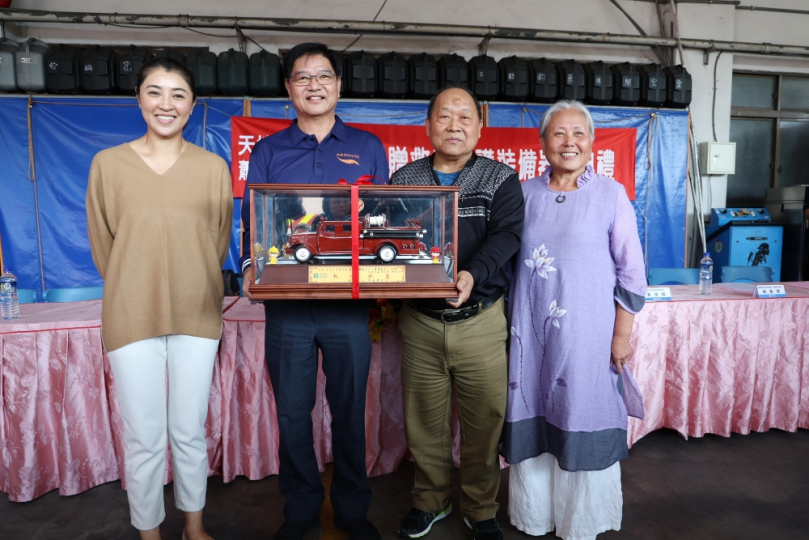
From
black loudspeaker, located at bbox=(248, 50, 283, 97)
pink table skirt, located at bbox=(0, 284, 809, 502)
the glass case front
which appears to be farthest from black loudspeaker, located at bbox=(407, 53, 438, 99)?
the glass case front

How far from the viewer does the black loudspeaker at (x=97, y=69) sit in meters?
4.98

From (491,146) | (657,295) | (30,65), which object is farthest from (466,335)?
(30,65)

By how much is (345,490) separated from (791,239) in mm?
6607

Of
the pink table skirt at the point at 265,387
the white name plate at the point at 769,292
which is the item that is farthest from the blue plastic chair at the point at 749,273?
the white name plate at the point at 769,292

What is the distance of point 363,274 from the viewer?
5.20 feet

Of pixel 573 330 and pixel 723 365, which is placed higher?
pixel 573 330

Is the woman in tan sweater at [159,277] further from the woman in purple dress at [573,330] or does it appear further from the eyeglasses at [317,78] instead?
the woman in purple dress at [573,330]

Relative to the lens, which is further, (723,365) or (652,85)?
(652,85)

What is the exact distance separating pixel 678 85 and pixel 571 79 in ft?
4.47

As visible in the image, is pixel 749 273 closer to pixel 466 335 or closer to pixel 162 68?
pixel 466 335

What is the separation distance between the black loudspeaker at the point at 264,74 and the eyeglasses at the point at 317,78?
3708 millimetres

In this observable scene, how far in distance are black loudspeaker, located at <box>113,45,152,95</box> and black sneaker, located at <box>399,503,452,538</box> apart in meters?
4.94

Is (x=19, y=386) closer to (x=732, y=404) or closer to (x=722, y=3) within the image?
(x=732, y=404)

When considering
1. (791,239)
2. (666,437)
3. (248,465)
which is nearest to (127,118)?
(248,465)
